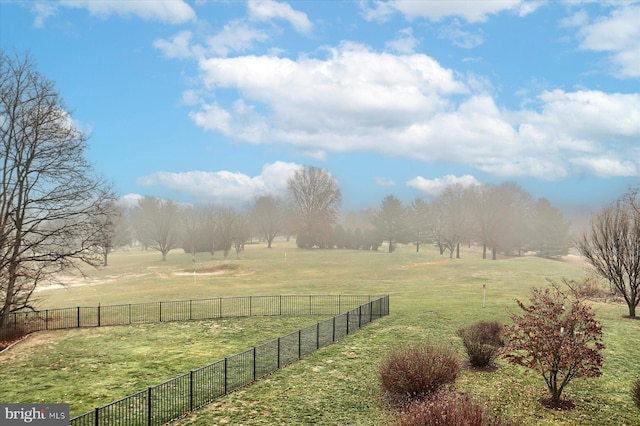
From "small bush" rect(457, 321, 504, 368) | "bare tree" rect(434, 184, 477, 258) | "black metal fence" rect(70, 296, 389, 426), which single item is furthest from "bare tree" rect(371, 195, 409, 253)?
"small bush" rect(457, 321, 504, 368)

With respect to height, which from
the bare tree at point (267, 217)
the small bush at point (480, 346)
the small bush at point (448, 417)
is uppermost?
the bare tree at point (267, 217)

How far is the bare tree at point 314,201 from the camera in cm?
10006

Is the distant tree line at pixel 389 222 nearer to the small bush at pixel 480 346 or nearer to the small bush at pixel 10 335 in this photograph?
the small bush at pixel 10 335

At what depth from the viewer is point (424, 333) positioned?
25203 mm

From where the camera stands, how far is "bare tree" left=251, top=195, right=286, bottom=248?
110625 mm

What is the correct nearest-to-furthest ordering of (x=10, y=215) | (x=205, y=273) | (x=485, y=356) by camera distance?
(x=485, y=356) → (x=10, y=215) → (x=205, y=273)

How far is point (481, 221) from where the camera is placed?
91.8 metres

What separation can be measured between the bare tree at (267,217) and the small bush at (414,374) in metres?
91.0

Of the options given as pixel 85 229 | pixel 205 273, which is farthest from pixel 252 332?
pixel 205 273

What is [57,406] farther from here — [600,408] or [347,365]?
[600,408]

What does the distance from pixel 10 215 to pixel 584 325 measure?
33.2m

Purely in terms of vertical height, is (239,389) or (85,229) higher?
(85,229)

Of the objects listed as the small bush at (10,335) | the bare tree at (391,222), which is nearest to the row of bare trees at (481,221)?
the bare tree at (391,222)

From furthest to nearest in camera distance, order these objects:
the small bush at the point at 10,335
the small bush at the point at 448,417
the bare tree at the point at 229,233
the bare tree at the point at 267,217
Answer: the bare tree at the point at 267,217
the bare tree at the point at 229,233
the small bush at the point at 10,335
the small bush at the point at 448,417
